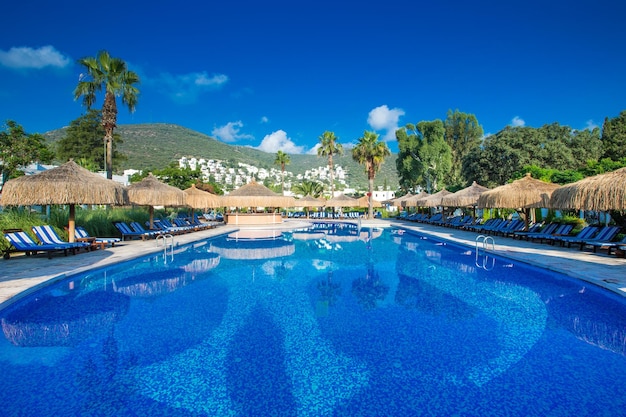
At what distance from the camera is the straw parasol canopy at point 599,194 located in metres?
8.97

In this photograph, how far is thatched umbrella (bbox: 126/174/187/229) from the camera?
48.2 feet

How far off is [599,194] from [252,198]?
68.2 feet

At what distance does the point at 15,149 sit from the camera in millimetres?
20141

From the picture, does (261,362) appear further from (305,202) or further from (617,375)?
(305,202)

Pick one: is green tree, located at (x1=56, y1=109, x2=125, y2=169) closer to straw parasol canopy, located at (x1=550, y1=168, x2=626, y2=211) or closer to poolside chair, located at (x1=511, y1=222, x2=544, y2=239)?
poolside chair, located at (x1=511, y1=222, x2=544, y2=239)

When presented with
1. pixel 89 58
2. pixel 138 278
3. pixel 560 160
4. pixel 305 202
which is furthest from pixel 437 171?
pixel 138 278

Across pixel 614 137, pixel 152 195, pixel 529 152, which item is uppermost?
pixel 614 137

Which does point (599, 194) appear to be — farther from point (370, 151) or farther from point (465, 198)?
point (370, 151)

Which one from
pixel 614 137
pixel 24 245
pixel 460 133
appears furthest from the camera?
pixel 460 133

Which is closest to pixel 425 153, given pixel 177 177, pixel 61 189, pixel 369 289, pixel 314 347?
pixel 177 177

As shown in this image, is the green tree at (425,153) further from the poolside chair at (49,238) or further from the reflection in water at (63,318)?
the reflection in water at (63,318)

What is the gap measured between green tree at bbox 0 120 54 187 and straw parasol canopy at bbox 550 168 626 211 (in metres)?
25.1

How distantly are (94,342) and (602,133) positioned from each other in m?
42.9

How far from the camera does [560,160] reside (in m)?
29.5
